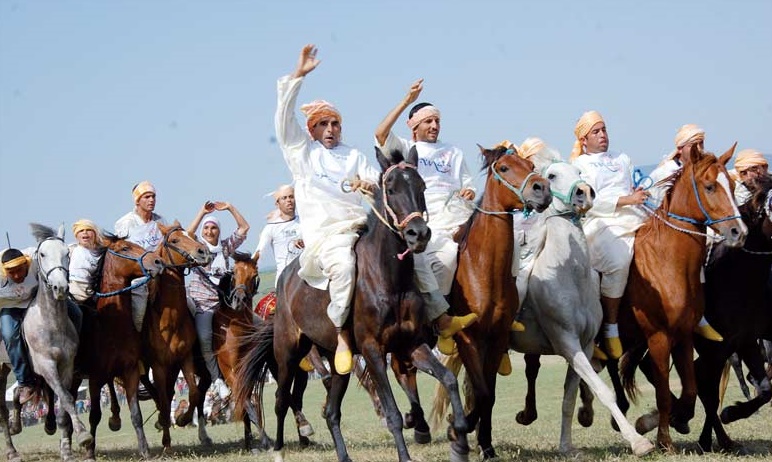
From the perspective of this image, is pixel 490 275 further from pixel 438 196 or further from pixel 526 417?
pixel 526 417

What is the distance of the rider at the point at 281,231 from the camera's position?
14422 millimetres

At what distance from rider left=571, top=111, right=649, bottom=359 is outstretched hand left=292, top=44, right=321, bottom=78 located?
309 cm

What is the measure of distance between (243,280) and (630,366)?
512 cm

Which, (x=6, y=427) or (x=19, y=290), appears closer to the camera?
(x=19, y=290)

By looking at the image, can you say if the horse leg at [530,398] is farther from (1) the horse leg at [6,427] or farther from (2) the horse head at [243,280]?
(1) the horse leg at [6,427]

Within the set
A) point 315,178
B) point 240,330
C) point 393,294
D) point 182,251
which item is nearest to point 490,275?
point 393,294

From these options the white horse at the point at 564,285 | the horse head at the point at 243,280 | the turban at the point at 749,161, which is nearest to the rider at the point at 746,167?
the turban at the point at 749,161

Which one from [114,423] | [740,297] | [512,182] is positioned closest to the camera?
[512,182]

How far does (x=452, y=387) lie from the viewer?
8.96 m

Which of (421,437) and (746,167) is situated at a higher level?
(746,167)

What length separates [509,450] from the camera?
11.5 m

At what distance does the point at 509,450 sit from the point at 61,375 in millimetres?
5368

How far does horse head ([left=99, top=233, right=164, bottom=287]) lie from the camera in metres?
13.4

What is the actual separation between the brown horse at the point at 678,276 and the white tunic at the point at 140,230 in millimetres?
6709
